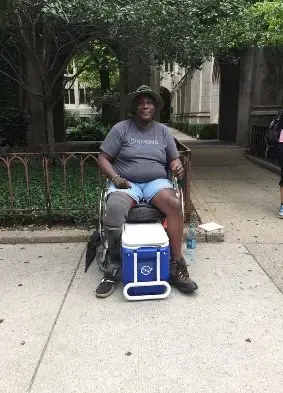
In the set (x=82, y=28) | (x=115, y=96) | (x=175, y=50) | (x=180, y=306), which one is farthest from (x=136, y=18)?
(x=115, y=96)

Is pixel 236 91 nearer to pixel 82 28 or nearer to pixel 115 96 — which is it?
pixel 115 96

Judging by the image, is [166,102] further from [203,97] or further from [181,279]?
[181,279]

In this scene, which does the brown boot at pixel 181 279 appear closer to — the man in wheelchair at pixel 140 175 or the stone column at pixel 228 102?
the man in wheelchair at pixel 140 175

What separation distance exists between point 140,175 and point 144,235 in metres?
0.64

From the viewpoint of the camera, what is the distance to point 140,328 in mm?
2787

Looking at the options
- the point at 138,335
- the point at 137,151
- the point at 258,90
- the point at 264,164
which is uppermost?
the point at 258,90

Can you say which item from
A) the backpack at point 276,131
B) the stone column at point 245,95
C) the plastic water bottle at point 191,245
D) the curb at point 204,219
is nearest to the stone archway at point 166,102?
the stone column at point 245,95

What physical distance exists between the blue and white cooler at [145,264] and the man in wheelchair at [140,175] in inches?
6.3

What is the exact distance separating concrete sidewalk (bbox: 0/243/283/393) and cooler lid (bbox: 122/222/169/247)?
0.49 m

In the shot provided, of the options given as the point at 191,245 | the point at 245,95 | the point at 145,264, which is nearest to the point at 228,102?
the point at 245,95

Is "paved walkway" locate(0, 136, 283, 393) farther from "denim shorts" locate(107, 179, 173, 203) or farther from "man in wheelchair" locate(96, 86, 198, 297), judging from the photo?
"denim shorts" locate(107, 179, 173, 203)

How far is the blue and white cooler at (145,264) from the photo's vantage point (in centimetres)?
308

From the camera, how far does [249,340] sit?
8.68 ft

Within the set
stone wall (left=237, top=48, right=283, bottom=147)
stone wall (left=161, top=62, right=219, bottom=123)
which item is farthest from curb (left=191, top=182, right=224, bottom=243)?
stone wall (left=161, top=62, right=219, bottom=123)
